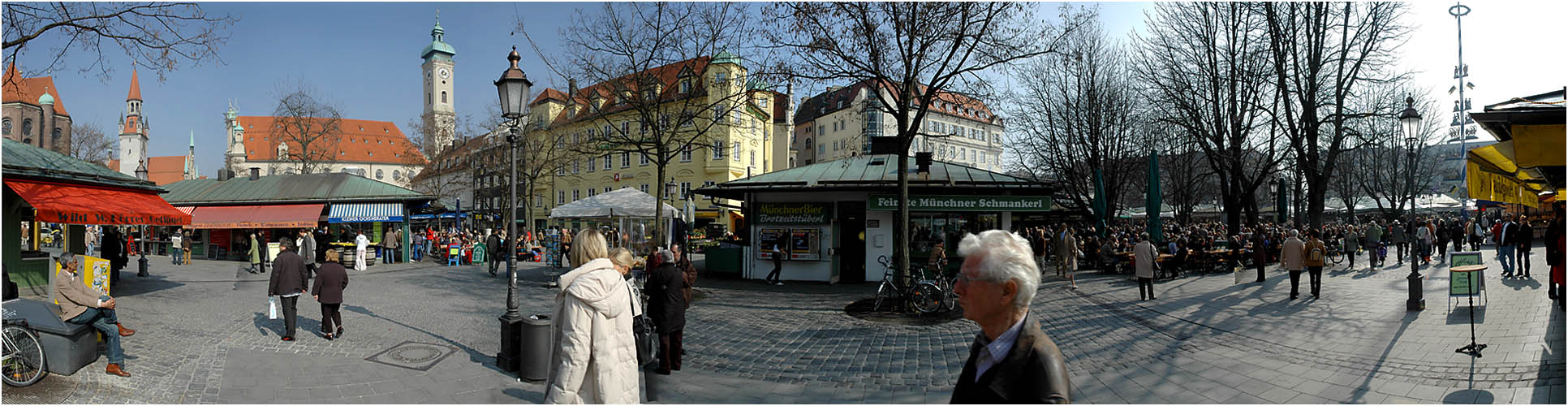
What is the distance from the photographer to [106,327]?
629cm

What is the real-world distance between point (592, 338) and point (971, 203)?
1258 centimetres

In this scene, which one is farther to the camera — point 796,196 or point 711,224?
point 711,224

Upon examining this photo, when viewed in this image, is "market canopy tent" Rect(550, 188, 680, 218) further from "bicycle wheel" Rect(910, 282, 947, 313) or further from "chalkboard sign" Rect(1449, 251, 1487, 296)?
"chalkboard sign" Rect(1449, 251, 1487, 296)

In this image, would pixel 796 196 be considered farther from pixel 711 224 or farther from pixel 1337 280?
pixel 711 224

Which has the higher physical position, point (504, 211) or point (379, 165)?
point (379, 165)

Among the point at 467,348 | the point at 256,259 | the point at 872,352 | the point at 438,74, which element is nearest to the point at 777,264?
the point at 872,352

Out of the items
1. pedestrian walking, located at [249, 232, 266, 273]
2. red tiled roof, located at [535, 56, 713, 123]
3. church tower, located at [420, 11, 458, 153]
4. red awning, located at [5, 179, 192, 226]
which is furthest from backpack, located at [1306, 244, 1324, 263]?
church tower, located at [420, 11, 458, 153]

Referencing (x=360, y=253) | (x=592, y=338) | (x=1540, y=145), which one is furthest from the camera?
(x=360, y=253)

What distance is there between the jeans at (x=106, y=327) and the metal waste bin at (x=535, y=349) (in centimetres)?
357

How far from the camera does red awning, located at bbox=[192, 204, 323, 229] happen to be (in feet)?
83.6

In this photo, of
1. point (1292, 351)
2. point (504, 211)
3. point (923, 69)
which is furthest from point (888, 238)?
point (504, 211)

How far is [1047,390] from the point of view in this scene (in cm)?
204

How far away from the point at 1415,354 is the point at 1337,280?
1003 cm

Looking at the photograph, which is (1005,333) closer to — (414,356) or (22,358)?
(414,356)
